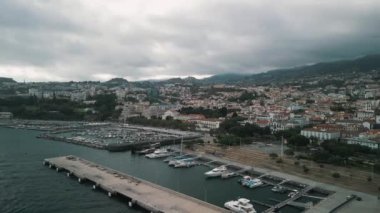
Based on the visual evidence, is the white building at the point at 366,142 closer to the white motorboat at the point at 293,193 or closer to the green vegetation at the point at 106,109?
the white motorboat at the point at 293,193

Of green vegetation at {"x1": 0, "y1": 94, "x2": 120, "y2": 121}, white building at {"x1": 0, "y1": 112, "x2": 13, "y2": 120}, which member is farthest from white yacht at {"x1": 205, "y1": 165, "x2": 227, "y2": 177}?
white building at {"x1": 0, "y1": 112, "x2": 13, "y2": 120}

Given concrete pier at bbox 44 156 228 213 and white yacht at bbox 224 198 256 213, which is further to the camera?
white yacht at bbox 224 198 256 213

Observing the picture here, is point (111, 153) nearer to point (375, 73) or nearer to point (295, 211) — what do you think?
point (295, 211)

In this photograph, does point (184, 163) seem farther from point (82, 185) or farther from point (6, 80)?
point (6, 80)

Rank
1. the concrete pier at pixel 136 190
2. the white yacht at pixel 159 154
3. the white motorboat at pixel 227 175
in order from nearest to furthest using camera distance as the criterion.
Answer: the concrete pier at pixel 136 190 → the white motorboat at pixel 227 175 → the white yacht at pixel 159 154

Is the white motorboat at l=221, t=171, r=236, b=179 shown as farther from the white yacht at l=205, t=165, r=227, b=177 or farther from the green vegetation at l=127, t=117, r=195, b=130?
the green vegetation at l=127, t=117, r=195, b=130

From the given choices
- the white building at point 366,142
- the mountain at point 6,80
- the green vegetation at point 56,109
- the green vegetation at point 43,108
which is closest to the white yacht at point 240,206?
the white building at point 366,142

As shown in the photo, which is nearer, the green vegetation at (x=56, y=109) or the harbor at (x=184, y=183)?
the harbor at (x=184, y=183)
